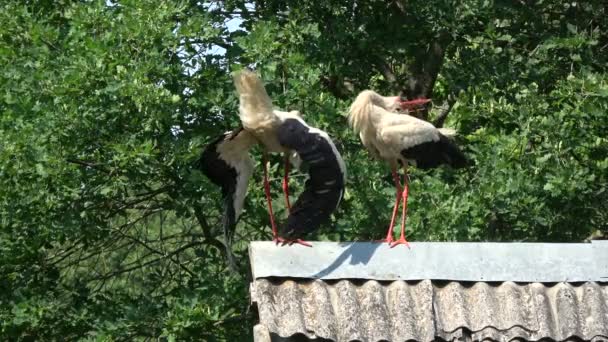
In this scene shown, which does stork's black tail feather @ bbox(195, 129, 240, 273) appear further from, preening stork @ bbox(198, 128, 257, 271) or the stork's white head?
the stork's white head

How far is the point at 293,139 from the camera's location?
23.8 ft

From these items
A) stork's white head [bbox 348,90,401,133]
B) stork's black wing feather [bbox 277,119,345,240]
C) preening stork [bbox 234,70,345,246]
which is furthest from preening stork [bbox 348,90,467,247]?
stork's black wing feather [bbox 277,119,345,240]

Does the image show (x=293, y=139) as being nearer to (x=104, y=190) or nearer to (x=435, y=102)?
(x=104, y=190)

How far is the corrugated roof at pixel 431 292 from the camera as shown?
544 centimetres

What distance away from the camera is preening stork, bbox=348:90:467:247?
25.3ft

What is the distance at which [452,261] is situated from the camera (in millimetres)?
5703

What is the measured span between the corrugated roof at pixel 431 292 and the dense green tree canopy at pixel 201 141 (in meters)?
3.73

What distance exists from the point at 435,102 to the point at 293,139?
5.92m

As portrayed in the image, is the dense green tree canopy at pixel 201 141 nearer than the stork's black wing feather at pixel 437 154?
No

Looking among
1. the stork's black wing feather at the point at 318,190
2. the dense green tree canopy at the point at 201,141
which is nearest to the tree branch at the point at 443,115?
the dense green tree canopy at the point at 201,141

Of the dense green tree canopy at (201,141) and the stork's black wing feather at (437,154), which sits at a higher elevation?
the dense green tree canopy at (201,141)

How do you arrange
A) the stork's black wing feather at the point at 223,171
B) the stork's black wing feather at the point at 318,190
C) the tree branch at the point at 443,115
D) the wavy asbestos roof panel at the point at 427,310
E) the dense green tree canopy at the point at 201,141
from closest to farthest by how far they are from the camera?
the wavy asbestos roof panel at the point at 427,310
the stork's black wing feather at the point at 318,190
the stork's black wing feather at the point at 223,171
the dense green tree canopy at the point at 201,141
the tree branch at the point at 443,115

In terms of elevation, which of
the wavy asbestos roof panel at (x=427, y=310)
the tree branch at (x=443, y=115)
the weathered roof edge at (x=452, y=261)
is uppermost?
the tree branch at (x=443, y=115)

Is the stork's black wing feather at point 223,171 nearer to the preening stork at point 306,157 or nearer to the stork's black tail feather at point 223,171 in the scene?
the stork's black tail feather at point 223,171
